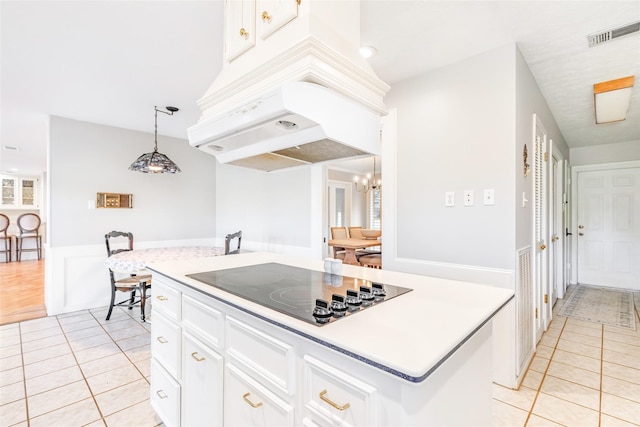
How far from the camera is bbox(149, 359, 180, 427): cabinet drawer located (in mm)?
1526

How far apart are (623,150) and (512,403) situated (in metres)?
4.86

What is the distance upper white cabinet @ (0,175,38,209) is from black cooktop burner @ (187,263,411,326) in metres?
9.54

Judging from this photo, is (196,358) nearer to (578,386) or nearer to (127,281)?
(578,386)

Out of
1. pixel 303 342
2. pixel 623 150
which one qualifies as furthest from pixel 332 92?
pixel 623 150

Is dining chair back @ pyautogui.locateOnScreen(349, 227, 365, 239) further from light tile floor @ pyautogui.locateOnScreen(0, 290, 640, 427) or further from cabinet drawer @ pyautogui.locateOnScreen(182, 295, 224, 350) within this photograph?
cabinet drawer @ pyautogui.locateOnScreen(182, 295, 224, 350)

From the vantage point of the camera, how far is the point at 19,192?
7945 mm

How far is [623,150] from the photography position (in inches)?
181

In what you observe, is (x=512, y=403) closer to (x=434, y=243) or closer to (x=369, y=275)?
(x=434, y=243)

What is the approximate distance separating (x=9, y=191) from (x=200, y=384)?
10.0 meters

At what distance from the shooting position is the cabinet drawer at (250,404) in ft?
3.19

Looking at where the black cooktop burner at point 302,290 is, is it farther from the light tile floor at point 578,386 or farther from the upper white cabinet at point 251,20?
the light tile floor at point 578,386

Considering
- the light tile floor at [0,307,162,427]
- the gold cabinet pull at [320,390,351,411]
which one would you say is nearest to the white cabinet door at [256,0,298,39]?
the gold cabinet pull at [320,390,351,411]

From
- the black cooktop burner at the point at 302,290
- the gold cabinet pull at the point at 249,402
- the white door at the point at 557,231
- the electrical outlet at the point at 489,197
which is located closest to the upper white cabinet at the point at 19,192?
the black cooktop burner at the point at 302,290

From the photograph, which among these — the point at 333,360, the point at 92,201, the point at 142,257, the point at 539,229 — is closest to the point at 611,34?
the point at 539,229
